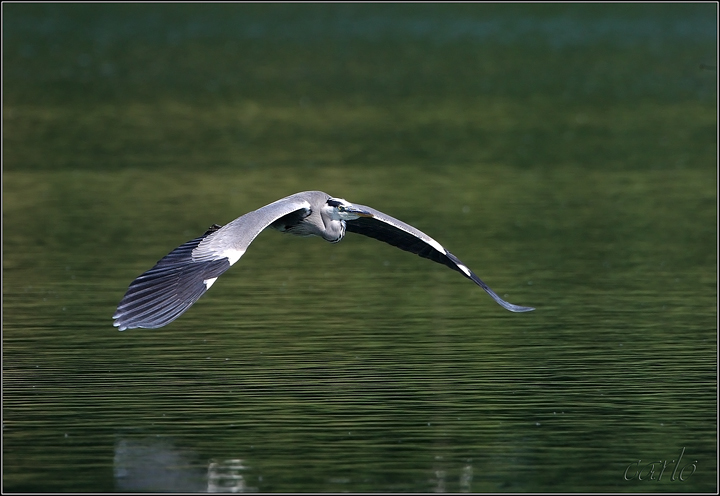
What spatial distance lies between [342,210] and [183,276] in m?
2.63

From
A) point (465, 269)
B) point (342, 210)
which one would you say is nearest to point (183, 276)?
point (342, 210)

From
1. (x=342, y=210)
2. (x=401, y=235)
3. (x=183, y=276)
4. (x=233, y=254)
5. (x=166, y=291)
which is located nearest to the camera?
(x=166, y=291)

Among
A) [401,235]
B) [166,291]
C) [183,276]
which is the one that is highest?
[401,235]

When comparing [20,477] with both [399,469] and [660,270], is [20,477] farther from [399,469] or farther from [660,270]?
[660,270]

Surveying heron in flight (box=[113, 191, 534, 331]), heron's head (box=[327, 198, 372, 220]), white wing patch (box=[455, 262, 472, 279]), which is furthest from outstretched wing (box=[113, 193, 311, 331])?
white wing patch (box=[455, 262, 472, 279])

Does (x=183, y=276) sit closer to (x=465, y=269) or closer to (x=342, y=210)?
(x=342, y=210)

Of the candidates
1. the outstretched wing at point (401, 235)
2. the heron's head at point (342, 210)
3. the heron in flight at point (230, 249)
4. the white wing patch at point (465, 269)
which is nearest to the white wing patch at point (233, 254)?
the heron in flight at point (230, 249)

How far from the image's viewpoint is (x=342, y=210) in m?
13.6

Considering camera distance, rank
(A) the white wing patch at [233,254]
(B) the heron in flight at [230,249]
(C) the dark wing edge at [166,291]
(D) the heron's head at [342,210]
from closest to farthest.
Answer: (C) the dark wing edge at [166,291] → (B) the heron in flight at [230,249] → (A) the white wing patch at [233,254] → (D) the heron's head at [342,210]

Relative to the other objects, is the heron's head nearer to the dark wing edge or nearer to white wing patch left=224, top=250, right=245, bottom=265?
white wing patch left=224, top=250, right=245, bottom=265

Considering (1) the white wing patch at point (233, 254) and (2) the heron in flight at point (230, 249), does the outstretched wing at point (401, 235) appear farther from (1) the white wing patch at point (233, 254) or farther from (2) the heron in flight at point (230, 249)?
(1) the white wing patch at point (233, 254)

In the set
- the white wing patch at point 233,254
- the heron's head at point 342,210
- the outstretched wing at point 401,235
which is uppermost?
the heron's head at point 342,210

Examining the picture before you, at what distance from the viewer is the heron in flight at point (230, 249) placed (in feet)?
35.6

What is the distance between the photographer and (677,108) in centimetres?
4050
